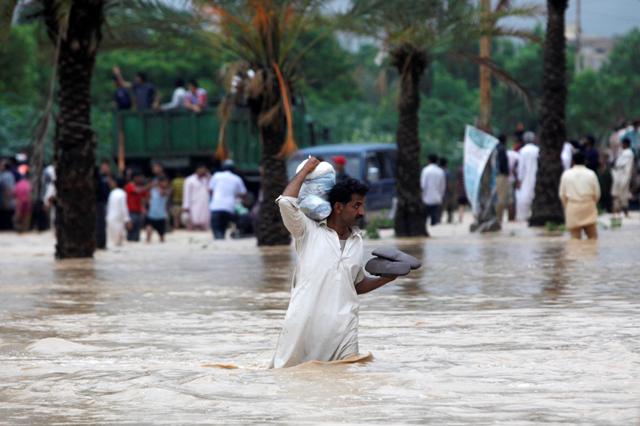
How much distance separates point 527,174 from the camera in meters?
31.1

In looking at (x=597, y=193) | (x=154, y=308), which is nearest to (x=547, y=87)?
(x=597, y=193)

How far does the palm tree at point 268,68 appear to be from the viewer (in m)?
24.8

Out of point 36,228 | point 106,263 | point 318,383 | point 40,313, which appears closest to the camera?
point 318,383

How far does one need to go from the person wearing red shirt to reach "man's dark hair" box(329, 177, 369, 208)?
1942cm

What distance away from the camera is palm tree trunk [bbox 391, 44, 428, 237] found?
26641 millimetres

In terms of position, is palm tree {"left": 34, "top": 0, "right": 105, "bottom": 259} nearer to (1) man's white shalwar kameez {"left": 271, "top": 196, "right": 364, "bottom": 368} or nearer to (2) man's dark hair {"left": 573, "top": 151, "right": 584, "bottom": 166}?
(2) man's dark hair {"left": 573, "top": 151, "right": 584, "bottom": 166}

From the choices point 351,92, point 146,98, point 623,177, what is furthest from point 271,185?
point 351,92

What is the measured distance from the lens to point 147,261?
21359 mm

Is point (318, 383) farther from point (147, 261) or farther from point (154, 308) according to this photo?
point (147, 261)

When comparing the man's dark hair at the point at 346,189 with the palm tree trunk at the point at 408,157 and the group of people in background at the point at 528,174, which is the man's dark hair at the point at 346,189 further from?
the group of people in background at the point at 528,174

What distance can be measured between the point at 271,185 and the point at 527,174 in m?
7.05

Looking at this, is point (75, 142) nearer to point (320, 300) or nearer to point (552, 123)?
point (552, 123)

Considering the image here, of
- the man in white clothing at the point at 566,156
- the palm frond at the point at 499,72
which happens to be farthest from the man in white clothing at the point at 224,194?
the man in white clothing at the point at 566,156

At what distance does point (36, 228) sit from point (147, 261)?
48.1 ft
